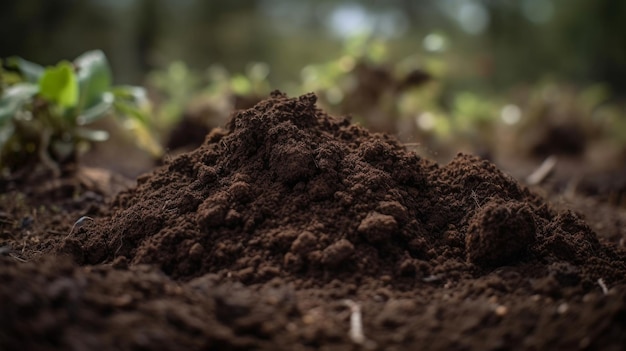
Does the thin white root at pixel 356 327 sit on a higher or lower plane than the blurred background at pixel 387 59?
lower

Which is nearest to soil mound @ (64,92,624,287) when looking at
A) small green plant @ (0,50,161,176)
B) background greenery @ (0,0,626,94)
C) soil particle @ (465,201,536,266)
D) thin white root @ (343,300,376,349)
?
soil particle @ (465,201,536,266)

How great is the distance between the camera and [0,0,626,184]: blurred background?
5.24 meters

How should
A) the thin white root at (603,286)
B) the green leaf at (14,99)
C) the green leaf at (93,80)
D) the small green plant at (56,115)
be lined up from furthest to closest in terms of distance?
the green leaf at (93,80), the small green plant at (56,115), the green leaf at (14,99), the thin white root at (603,286)

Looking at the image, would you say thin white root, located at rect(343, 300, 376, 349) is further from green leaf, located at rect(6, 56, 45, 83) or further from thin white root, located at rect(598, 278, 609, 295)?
green leaf, located at rect(6, 56, 45, 83)

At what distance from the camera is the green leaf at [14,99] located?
10.2 ft

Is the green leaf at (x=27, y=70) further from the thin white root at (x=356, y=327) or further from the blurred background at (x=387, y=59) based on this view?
the thin white root at (x=356, y=327)

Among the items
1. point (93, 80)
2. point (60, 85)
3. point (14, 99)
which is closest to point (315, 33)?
point (93, 80)

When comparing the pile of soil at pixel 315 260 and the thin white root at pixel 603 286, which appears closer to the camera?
the pile of soil at pixel 315 260

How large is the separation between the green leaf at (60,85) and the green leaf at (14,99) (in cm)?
6

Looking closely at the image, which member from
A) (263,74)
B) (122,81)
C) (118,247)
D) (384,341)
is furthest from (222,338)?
(122,81)

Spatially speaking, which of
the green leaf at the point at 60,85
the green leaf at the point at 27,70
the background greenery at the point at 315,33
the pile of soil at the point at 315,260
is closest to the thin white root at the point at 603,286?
the pile of soil at the point at 315,260

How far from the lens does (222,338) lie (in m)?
1.28

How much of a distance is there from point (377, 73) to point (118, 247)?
11.8ft

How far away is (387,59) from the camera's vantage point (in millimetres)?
5629
